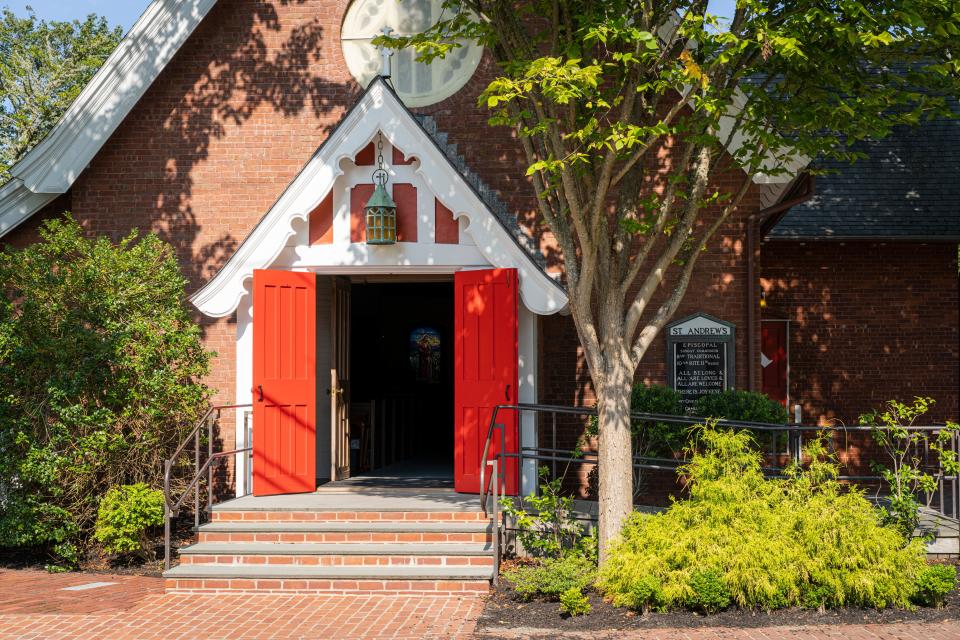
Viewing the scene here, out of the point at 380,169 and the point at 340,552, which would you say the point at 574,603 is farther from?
the point at 380,169

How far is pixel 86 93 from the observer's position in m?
12.6

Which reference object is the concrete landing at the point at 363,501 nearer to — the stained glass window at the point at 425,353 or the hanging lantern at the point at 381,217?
the hanging lantern at the point at 381,217

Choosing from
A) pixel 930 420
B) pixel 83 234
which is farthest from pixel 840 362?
pixel 83 234

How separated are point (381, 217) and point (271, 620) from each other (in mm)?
4558

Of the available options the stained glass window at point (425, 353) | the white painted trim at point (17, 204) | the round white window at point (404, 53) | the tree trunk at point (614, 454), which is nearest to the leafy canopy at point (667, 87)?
the tree trunk at point (614, 454)

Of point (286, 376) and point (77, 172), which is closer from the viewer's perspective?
point (286, 376)

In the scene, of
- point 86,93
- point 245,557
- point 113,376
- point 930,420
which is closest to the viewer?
point 245,557

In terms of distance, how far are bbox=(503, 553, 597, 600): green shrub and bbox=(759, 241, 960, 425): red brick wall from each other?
808 cm

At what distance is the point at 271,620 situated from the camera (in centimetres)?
830

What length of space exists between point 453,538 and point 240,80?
22.1 ft

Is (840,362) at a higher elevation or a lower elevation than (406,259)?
lower

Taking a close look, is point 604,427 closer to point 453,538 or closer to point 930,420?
point 453,538

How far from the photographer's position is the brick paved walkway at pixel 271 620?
7.80 meters

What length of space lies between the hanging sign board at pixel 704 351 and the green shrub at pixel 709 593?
443 cm
